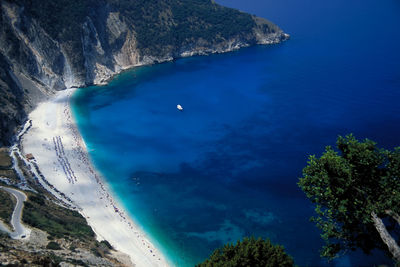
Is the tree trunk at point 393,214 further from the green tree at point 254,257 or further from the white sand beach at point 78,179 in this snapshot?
the white sand beach at point 78,179

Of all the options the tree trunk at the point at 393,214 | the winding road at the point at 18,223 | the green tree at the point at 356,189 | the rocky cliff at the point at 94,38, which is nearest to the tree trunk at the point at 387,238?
the green tree at the point at 356,189

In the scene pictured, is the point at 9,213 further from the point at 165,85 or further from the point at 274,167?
the point at 165,85

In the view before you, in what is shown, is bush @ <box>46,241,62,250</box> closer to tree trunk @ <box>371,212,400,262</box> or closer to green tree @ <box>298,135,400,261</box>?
green tree @ <box>298,135,400,261</box>

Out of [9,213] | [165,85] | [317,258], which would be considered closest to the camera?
[9,213]

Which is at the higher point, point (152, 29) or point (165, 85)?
point (152, 29)

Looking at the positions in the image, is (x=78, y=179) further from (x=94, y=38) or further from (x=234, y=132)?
(x=94, y=38)

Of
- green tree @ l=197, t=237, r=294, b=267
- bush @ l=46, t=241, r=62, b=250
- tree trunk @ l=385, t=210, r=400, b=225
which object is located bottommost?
green tree @ l=197, t=237, r=294, b=267

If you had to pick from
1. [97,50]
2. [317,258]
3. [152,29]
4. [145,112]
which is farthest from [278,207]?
[152,29]

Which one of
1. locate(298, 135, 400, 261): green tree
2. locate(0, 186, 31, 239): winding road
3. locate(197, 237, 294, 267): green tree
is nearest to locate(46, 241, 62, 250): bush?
locate(0, 186, 31, 239): winding road
